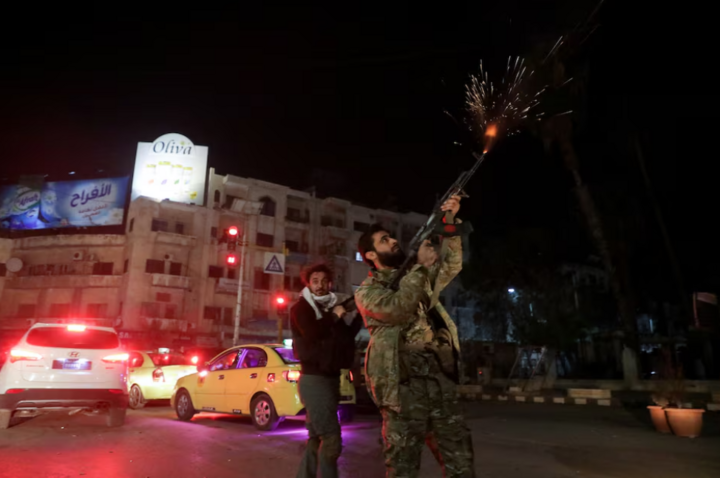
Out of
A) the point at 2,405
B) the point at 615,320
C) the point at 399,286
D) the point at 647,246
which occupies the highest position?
the point at 647,246

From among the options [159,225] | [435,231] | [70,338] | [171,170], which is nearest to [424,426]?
[435,231]

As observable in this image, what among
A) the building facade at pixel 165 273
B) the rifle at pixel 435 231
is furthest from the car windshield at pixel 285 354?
the building facade at pixel 165 273

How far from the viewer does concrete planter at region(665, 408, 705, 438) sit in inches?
297

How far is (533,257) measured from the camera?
24.7 meters

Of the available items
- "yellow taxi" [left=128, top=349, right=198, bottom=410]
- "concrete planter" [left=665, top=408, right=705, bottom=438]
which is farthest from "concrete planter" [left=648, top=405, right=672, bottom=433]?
"yellow taxi" [left=128, top=349, right=198, bottom=410]

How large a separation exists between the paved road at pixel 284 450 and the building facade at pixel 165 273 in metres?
23.6

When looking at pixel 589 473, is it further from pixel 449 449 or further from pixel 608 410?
pixel 608 410

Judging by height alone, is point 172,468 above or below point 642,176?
below

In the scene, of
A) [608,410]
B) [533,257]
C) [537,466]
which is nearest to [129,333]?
[533,257]

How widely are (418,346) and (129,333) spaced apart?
3183cm

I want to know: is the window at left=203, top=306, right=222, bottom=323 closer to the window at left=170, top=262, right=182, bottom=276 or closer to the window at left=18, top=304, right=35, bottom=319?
the window at left=170, top=262, right=182, bottom=276

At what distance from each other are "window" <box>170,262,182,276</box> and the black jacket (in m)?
32.7

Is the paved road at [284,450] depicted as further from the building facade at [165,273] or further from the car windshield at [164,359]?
the building facade at [165,273]

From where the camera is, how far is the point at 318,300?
439cm
